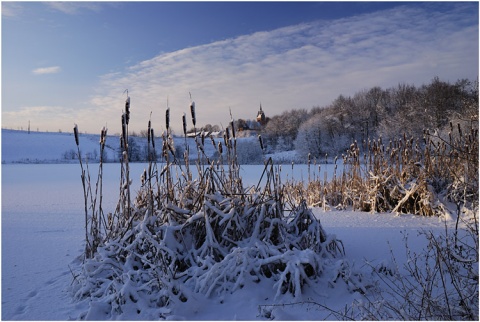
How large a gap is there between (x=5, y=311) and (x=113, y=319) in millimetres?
624

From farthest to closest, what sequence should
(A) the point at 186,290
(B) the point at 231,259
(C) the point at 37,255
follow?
(C) the point at 37,255, (B) the point at 231,259, (A) the point at 186,290

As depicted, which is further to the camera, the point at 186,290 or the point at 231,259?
the point at 231,259

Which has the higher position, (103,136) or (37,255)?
(103,136)

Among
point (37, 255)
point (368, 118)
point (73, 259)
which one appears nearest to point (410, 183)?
point (73, 259)

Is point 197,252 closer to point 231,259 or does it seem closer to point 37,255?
point 231,259

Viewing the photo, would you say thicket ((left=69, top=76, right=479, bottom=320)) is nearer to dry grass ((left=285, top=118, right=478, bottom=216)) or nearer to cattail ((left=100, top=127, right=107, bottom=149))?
cattail ((left=100, top=127, right=107, bottom=149))

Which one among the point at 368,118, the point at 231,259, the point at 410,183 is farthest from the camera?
the point at 368,118

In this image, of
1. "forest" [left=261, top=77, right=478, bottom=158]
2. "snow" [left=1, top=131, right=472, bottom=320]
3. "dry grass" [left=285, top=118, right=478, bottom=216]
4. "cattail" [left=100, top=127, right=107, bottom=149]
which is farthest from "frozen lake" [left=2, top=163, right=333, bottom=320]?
"forest" [left=261, top=77, right=478, bottom=158]

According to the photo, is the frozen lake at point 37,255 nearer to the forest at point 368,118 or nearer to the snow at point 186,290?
the snow at point 186,290

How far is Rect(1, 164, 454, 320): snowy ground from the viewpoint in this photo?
6.30ft

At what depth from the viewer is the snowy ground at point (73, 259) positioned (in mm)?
1921

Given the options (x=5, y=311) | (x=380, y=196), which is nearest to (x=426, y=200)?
(x=380, y=196)

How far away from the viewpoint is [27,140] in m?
41.2

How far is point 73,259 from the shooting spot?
2.88 metres
